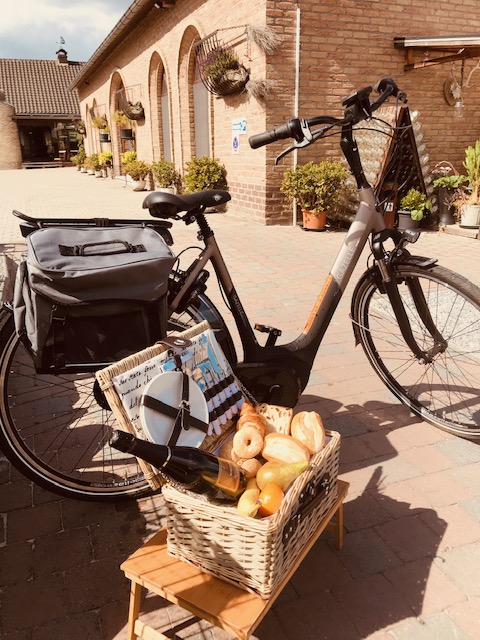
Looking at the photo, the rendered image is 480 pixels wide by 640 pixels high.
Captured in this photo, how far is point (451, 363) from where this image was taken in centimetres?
383

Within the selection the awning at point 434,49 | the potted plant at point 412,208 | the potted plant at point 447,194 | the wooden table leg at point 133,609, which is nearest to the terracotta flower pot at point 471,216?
the potted plant at point 447,194

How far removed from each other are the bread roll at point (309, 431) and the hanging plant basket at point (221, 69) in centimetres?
893

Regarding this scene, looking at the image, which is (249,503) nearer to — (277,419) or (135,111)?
(277,419)

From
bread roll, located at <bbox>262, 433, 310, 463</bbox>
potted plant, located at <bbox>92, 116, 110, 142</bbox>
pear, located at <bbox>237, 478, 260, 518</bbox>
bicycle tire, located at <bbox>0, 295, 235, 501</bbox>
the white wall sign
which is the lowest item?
bicycle tire, located at <bbox>0, 295, 235, 501</bbox>

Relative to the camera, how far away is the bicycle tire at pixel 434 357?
8.39 ft

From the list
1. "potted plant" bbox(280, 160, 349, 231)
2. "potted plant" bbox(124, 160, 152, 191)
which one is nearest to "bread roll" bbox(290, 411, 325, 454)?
"potted plant" bbox(280, 160, 349, 231)

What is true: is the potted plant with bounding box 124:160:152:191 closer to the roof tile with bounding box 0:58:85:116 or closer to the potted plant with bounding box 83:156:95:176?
the potted plant with bounding box 83:156:95:176

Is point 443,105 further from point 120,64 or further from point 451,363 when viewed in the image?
point 120,64

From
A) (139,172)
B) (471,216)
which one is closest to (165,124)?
(139,172)

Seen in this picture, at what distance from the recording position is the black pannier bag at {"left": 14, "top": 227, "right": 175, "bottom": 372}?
1803mm

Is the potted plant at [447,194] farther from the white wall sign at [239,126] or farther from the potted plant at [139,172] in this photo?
the potted plant at [139,172]

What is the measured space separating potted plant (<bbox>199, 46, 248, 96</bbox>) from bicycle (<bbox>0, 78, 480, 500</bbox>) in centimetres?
777

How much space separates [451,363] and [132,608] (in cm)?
300

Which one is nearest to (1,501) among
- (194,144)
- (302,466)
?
(302,466)
